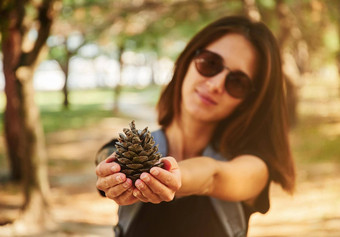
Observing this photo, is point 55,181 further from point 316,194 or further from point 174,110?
point 174,110

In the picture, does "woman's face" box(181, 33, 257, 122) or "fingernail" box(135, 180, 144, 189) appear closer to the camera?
"fingernail" box(135, 180, 144, 189)

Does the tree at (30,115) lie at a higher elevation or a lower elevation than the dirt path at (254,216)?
higher

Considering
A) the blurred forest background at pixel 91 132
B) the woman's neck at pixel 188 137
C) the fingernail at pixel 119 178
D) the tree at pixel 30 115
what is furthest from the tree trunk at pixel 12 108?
the fingernail at pixel 119 178

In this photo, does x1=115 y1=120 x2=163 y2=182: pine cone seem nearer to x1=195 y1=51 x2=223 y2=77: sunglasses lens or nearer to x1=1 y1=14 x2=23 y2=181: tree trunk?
x1=195 y1=51 x2=223 y2=77: sunglasses lens

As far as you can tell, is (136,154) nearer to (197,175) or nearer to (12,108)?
(197,175)

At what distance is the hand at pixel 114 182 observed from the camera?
1.42m

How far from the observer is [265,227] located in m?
7.15

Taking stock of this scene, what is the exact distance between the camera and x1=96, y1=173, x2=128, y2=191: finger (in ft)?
4.60

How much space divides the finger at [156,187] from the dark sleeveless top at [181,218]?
703 mm

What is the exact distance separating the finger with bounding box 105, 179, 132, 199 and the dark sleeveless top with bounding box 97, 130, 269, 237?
0.71m

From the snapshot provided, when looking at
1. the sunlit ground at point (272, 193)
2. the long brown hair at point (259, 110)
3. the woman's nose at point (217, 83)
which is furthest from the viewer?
the sunlit ground at point (272, 193)

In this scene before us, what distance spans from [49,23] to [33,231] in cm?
346

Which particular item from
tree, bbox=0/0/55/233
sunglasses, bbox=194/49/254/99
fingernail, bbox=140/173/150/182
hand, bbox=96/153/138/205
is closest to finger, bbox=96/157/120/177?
hand, bbox=96/153/138/205

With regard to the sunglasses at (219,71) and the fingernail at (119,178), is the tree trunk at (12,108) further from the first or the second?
the fingernail at (119,178)
